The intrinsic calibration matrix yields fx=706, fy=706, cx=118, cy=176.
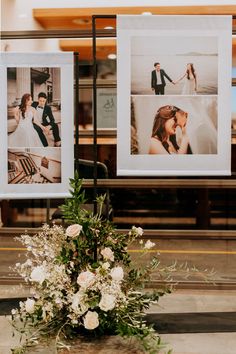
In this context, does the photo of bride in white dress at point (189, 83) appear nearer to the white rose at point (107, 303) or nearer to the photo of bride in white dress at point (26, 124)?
the photo of bride in white dress at point (26, 124)

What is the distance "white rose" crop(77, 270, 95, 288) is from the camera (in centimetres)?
410

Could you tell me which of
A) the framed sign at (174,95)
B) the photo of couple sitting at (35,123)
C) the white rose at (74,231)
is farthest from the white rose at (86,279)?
the photo of couple sitting at (35,123)

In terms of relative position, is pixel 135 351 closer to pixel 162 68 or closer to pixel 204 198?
pixel 162 68

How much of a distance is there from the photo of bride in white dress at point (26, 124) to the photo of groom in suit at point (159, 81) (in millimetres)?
856

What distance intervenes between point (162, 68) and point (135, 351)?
1.91 metres

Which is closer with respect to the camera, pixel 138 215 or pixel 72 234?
pixel 72 234

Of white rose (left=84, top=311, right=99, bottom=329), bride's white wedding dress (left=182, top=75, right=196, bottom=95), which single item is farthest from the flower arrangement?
bride's white wedding dress (left=182, top=75, right=196, bottom=95)

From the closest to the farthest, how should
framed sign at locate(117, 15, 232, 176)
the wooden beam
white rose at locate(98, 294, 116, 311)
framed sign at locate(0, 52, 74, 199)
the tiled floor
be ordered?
white rose at locate(98, 294, 116, 311) → the tiled floor → framed sign at locate(117, 15, 232, 176) → framed sign at locate(0, 52, 74, 199) → the wooden beam

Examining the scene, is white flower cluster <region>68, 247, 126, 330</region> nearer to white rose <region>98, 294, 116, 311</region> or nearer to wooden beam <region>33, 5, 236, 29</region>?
white rose <region>98, 294, 116, 311</region>

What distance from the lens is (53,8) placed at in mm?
8945

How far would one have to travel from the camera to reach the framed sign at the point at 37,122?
504 cm

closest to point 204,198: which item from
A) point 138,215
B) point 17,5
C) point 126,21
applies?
point 138,215

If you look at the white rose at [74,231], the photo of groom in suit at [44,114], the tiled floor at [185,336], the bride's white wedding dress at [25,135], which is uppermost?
the photo of groom in suit at [44,114]

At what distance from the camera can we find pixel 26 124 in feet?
16.7
